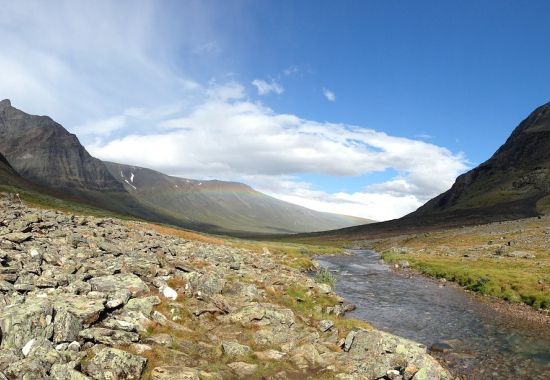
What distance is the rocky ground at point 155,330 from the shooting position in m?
16.7

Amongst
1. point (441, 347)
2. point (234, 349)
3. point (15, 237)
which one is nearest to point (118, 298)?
point (234, 349)

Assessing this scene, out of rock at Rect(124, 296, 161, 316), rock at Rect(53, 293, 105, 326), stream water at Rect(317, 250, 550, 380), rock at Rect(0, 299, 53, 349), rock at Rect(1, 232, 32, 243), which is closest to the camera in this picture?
rock at Rect(0, 299, 53, 349)

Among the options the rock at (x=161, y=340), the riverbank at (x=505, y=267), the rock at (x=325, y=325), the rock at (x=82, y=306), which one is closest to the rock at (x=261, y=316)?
the rock at (x=325, y=325)

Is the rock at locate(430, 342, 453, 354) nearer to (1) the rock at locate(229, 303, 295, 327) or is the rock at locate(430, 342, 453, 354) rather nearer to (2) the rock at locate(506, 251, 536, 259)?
(1) the rock at locate(229, 303, 295, 327)

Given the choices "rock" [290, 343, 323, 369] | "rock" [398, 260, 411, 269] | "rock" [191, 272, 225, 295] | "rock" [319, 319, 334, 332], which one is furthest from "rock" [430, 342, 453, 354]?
"rock" [398, 260, 411, 269]

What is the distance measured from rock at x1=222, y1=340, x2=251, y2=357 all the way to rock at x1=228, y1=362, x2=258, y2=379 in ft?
3.43

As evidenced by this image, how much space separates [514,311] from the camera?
139ft

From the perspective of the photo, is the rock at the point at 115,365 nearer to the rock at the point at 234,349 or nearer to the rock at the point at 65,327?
the rock at the point at 65,327

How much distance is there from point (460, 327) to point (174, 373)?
27301mm

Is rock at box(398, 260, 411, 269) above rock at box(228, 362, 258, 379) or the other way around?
above

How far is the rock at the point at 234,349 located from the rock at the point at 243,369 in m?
1.05

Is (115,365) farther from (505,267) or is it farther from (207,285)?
(505,267)

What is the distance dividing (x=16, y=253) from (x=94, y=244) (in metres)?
9.92

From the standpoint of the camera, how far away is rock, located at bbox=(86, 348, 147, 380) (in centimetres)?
1600
